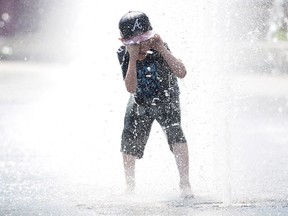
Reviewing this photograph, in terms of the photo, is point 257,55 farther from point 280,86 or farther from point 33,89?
point 33,89

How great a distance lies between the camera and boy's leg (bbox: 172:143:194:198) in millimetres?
5684

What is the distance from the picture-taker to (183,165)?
570 cm

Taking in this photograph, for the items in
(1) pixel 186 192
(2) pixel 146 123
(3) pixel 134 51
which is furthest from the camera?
(2) pixel 146 123

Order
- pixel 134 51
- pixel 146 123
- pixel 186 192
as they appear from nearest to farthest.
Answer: pixel 134 51 → pixel 186 192 → pixel 146 123

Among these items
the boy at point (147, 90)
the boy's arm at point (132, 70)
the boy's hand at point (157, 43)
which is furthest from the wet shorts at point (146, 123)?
the boy's hand at point (157, 43)

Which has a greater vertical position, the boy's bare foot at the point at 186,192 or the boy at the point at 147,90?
the boy at the point at 147,90

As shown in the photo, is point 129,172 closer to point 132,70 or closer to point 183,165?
point 183,165

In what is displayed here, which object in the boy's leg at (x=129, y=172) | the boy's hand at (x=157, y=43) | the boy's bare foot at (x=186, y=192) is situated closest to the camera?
the boy's hand at (x=157, y=43)

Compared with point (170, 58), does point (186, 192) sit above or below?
below

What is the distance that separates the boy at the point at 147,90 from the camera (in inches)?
217

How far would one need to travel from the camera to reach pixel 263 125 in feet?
34.2

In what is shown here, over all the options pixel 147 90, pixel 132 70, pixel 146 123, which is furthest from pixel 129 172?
pixel 132 70

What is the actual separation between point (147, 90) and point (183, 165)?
546mm

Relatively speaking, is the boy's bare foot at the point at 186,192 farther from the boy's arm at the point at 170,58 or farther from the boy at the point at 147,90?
the boy's arm at the point at 170,58
